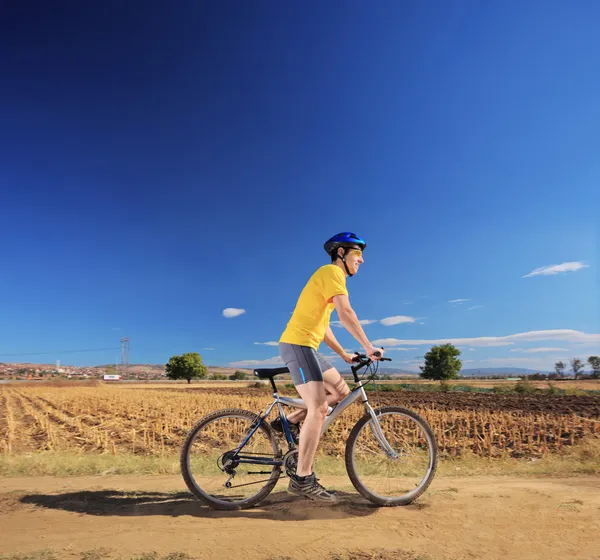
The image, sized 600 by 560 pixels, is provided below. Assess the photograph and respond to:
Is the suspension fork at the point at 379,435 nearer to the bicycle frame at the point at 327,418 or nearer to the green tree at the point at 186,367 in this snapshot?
the bicycle frame at the point at 327,418

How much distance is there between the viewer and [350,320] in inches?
163

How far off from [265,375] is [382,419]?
4.85 feet

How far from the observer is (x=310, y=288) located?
429 centimetres

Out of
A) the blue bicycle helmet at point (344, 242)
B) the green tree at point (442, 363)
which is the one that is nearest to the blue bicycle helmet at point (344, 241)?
the blue bicycle helmet at point (344, 242)

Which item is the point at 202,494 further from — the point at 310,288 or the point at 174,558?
the point at 310,288

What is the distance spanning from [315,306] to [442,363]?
105122mm

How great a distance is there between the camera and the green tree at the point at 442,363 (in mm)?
100250

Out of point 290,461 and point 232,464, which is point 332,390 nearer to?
point 290,461

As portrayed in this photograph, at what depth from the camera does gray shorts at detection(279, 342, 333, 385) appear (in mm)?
4160

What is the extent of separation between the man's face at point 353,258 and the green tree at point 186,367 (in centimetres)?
10569

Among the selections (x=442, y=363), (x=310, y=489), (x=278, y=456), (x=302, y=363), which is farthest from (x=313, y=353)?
(x=442, y=363)

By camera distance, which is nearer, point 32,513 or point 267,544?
point 267,544

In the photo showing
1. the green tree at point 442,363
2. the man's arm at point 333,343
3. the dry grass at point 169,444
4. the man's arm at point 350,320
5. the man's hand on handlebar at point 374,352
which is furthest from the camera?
the green tree at point 442,363

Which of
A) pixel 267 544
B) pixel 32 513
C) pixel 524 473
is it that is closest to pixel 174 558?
pixel 267 544
